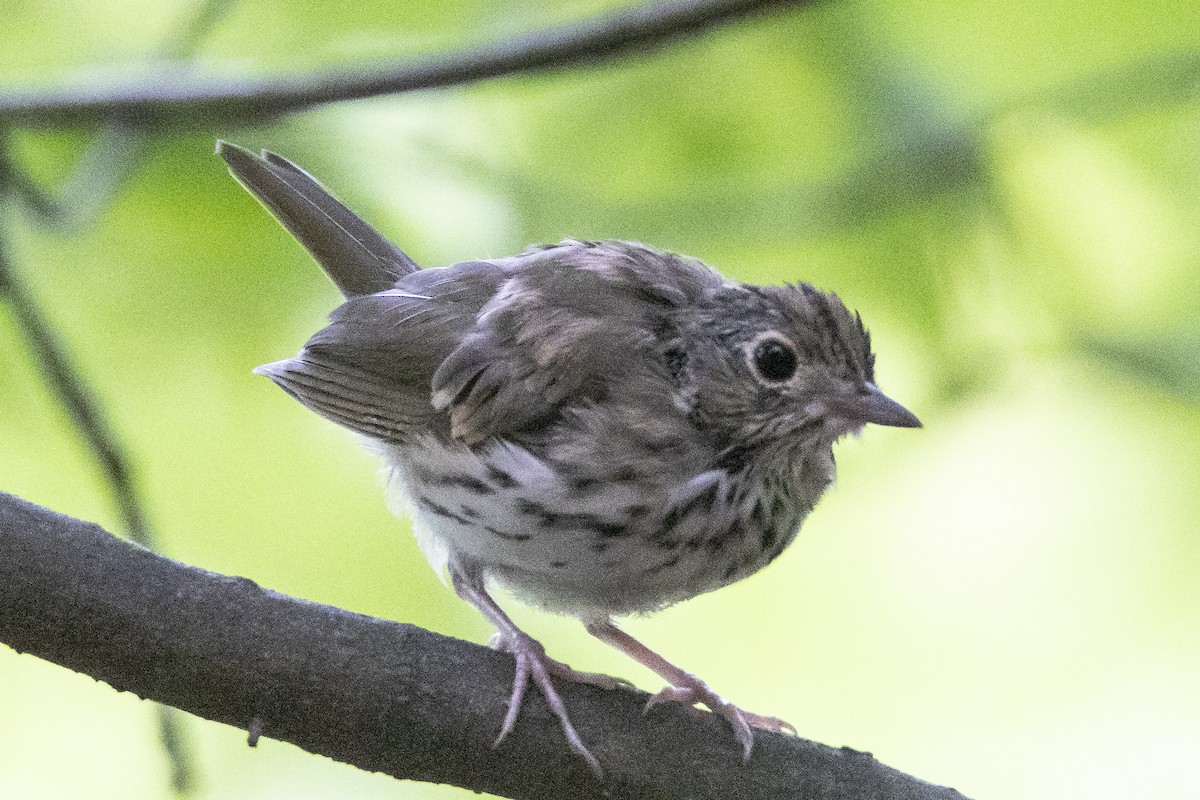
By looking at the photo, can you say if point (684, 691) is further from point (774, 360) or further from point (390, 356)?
point (390, 356)

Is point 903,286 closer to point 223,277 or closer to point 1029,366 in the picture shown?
point 1029,366

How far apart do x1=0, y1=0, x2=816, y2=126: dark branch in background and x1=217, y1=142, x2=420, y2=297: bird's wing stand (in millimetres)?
184

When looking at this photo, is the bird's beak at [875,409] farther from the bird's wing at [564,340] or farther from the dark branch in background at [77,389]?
the dark branch in background at [77,389]

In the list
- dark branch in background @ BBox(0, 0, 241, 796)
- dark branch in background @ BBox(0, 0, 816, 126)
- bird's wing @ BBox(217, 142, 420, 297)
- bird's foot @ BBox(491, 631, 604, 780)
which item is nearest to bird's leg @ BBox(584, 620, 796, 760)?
bird's foot @ BBox(491, 631, 604, 780)

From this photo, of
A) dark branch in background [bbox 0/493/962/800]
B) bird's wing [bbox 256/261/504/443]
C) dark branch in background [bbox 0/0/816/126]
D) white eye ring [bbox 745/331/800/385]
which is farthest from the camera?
bird's wing [bbox 256/261/504/443]

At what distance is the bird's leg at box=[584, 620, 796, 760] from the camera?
10.3 ft

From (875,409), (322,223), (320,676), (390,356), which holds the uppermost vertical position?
(322,223)

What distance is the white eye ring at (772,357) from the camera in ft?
11.6

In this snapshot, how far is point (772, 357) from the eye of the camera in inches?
140

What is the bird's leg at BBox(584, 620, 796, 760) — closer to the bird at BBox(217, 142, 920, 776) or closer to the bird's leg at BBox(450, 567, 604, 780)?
the bird at BBox(217, 142, 920, 776)

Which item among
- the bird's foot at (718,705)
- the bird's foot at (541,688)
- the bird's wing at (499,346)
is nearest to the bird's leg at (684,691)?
the bird's foot at (718,705)

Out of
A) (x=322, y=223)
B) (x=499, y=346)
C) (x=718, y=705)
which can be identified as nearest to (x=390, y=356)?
(x=499, y=346)

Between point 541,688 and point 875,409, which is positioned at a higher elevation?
point 875,409

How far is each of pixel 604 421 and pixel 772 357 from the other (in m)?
0.49
